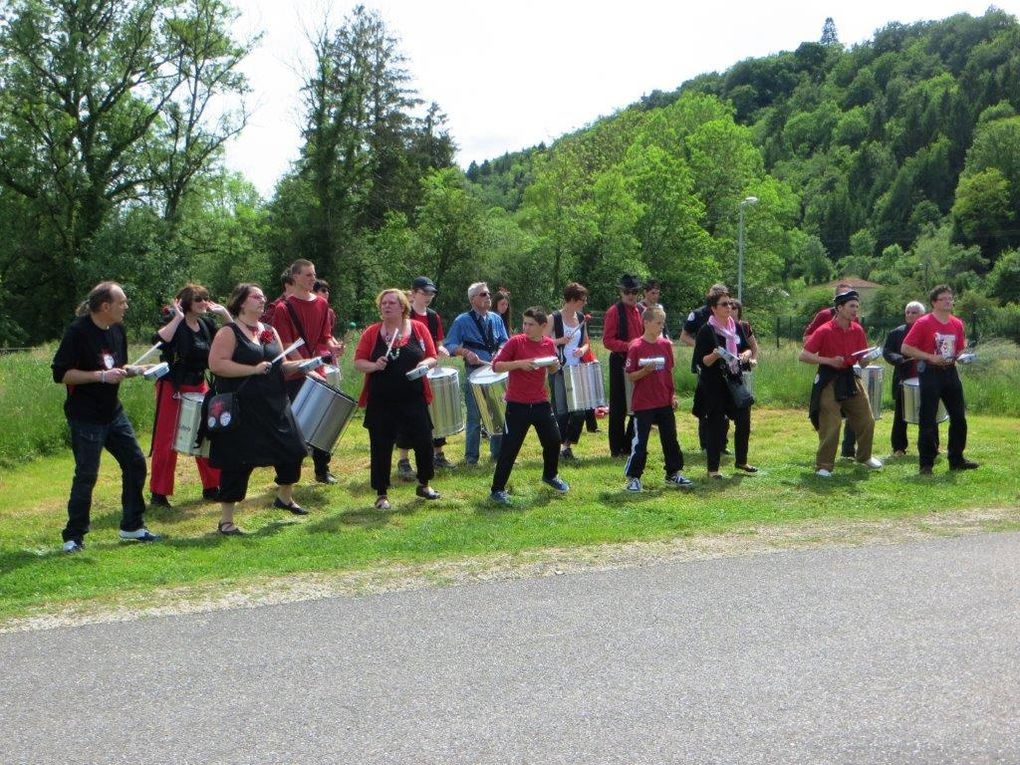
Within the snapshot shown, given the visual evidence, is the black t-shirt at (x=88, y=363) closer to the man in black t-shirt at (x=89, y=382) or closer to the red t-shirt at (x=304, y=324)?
the man in black t-shirt at (x=89, y=382)

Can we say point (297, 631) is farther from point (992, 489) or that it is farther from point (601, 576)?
point (992, 489)

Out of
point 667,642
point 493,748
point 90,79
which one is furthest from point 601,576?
point 90,79

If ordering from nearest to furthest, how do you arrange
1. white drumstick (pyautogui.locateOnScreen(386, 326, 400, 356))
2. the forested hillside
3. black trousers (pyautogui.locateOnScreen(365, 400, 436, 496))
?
white drumstick (pyautogui.locateOnScreen(386, 326, 400, 356)) < black trousers (pyautogui.locateOnScreen(365, 400, 436, 496)) < the forested hillside

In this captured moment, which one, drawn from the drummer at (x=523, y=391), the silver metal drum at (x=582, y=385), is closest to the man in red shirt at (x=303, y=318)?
the drummer at (x=523, y=391)

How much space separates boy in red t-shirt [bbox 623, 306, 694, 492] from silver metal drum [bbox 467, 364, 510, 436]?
4.26 ft

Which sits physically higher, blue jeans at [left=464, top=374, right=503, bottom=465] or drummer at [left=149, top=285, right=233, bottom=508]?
drummer at [left=149, top=285, right=233, bottom=508]

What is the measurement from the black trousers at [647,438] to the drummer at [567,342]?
4.12 ft

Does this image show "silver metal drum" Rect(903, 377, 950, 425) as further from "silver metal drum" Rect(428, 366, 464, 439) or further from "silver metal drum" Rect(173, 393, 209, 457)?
"silver metal drum" Rect(173, 393, 209, 457)

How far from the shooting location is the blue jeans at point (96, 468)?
25.2 feet

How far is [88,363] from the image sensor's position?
7.64m

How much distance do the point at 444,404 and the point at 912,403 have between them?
5.14 meters

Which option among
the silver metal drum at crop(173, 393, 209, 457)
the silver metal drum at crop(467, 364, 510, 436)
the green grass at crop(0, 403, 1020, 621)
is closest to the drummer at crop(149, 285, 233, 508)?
the silver metal drum at crop(173, 393, 209, 457)

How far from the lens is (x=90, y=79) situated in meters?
38.0

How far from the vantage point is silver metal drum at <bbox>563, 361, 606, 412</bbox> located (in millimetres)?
11242
